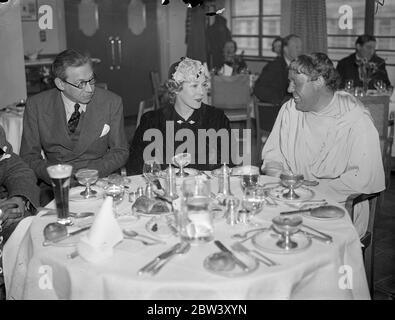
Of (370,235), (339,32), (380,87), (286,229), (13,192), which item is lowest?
(370,235)

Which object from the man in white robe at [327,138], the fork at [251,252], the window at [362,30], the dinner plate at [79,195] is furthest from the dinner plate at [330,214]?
the window at [362,30]

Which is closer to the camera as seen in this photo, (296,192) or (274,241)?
(274,241)

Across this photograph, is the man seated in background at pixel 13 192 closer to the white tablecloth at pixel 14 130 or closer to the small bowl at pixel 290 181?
the small bowl at pixel 290 181

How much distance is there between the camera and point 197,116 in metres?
3.44

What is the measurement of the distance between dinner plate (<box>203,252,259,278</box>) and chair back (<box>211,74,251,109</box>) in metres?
4.18

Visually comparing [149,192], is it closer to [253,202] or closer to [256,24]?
[253,202]

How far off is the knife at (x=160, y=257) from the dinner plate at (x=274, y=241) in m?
0.28

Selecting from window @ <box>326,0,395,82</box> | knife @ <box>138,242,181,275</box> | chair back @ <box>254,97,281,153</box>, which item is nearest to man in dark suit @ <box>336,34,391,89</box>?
window @ <box>326,0,395,82</box>

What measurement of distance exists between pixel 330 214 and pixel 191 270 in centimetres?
69

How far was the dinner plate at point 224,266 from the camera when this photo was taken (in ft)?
5.45

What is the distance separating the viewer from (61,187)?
2041 millimetres

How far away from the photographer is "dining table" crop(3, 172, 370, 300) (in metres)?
1.64

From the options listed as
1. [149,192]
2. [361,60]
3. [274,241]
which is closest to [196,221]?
[274,241]
